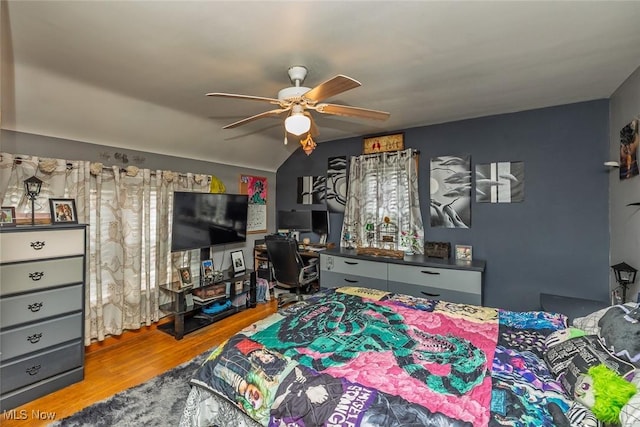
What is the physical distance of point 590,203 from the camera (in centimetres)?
284

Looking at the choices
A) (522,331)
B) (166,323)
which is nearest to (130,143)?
(166,323)

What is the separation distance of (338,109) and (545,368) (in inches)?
75.8

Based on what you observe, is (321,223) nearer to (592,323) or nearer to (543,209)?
(543,209)

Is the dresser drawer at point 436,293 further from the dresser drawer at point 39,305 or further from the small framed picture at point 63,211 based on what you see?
the small framed picture at point 63,211

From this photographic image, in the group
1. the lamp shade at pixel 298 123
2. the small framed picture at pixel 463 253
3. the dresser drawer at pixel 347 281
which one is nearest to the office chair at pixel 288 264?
the dresser drawer at pixel 347 281

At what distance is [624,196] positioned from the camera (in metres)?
2.42

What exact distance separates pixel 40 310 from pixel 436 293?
3492mm

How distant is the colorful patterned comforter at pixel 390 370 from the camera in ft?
3.67

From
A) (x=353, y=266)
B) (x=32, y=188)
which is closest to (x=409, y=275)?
(x=353, y=266)

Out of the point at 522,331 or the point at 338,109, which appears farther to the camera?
the point at 338,109

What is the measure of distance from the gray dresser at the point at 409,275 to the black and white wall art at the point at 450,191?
20.7 inches

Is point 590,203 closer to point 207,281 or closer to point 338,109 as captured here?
point 338,109

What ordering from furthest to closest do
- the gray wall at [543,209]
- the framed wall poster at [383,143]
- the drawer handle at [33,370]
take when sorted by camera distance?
1. the framed wall poster at [383,143]
2. the gray wall at [543,209]
3. the drawer handle at [33,370]

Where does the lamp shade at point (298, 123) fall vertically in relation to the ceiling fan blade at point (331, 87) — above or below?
below
